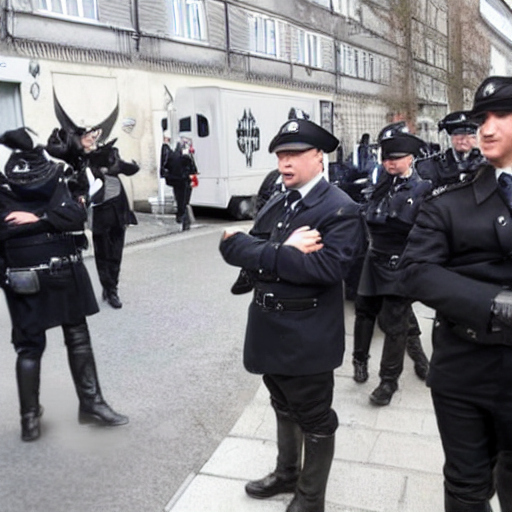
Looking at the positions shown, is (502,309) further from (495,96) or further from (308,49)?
(308,49)

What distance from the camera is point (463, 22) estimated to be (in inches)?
1098

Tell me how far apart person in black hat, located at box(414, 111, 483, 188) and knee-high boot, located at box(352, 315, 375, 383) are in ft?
5.03

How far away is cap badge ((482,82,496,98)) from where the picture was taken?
2.12 metres

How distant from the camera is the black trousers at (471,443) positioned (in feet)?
7.19

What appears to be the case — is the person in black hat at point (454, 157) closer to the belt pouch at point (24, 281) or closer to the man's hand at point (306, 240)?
the man's hand at point (306, 240)

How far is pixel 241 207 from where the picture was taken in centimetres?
1520

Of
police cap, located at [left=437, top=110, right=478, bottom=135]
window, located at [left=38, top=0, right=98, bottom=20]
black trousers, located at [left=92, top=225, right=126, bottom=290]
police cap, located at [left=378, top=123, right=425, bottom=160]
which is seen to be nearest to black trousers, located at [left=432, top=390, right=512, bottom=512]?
police cap, located at [left=378, top=123, right=425, bottom=160]

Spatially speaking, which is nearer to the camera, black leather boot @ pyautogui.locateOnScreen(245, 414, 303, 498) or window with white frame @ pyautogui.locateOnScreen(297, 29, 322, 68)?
black leather boot @ pyautogui.locateOnScreen(245, 414, 303, 498)

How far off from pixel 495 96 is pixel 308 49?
2430 centimetres

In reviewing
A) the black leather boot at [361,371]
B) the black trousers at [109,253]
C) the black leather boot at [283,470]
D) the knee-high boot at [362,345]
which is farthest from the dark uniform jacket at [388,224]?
the black trousers at [109,253]

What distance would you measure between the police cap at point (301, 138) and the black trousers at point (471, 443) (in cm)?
120

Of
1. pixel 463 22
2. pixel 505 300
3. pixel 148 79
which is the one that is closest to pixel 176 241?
pixel 148 79

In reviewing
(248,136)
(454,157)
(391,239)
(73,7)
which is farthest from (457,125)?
(73,7)

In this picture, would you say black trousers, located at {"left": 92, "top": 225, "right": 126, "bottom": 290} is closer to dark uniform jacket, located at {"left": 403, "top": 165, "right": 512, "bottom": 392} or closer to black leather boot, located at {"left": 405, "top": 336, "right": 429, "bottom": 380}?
black leather boot, located at {"left": 405, "top": 336, "right": 429, "bottom": 380}
